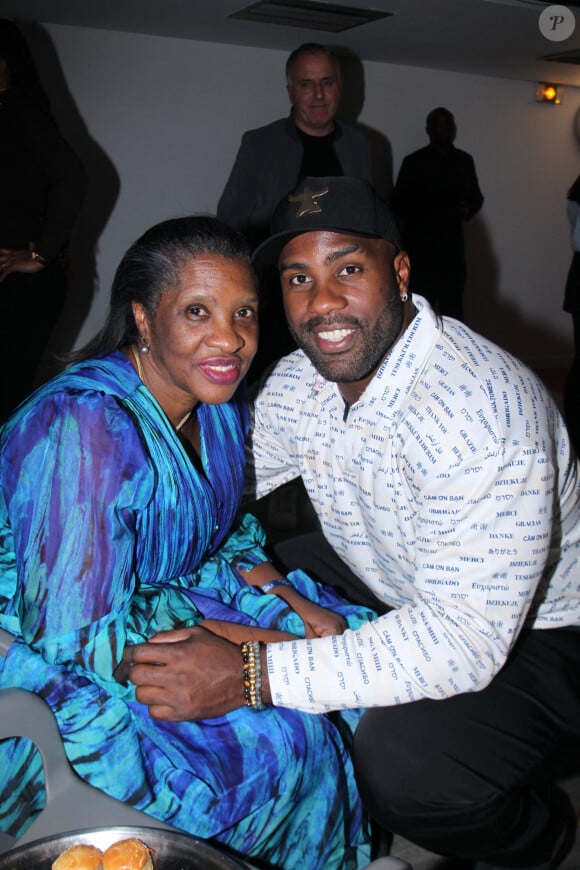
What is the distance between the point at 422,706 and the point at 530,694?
24 centimetres

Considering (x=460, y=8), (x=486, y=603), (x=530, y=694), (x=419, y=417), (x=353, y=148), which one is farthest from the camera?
(x=460, y=8)

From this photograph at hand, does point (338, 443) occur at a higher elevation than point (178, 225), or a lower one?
lower

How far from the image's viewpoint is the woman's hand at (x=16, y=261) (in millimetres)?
3451

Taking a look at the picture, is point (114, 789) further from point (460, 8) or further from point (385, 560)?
point (460, 8)

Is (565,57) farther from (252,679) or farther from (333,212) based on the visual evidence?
(252,679)

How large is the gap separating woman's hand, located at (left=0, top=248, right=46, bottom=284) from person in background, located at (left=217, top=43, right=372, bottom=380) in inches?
34.1

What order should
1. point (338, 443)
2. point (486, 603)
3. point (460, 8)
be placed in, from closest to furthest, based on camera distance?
1. point (486, 603)
2. point (338, 443)
3. point (460, 8)

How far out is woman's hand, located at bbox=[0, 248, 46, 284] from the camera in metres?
3.45

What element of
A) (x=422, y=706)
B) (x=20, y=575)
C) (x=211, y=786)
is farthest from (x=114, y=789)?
(x=422, y=706)

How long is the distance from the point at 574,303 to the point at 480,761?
297 centimetres

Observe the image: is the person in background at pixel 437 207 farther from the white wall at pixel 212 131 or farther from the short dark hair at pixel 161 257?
the short dark hair at pixel 161 257

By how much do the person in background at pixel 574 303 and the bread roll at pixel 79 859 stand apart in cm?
350

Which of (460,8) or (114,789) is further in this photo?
(460,8)

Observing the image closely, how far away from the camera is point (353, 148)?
3867 mm
